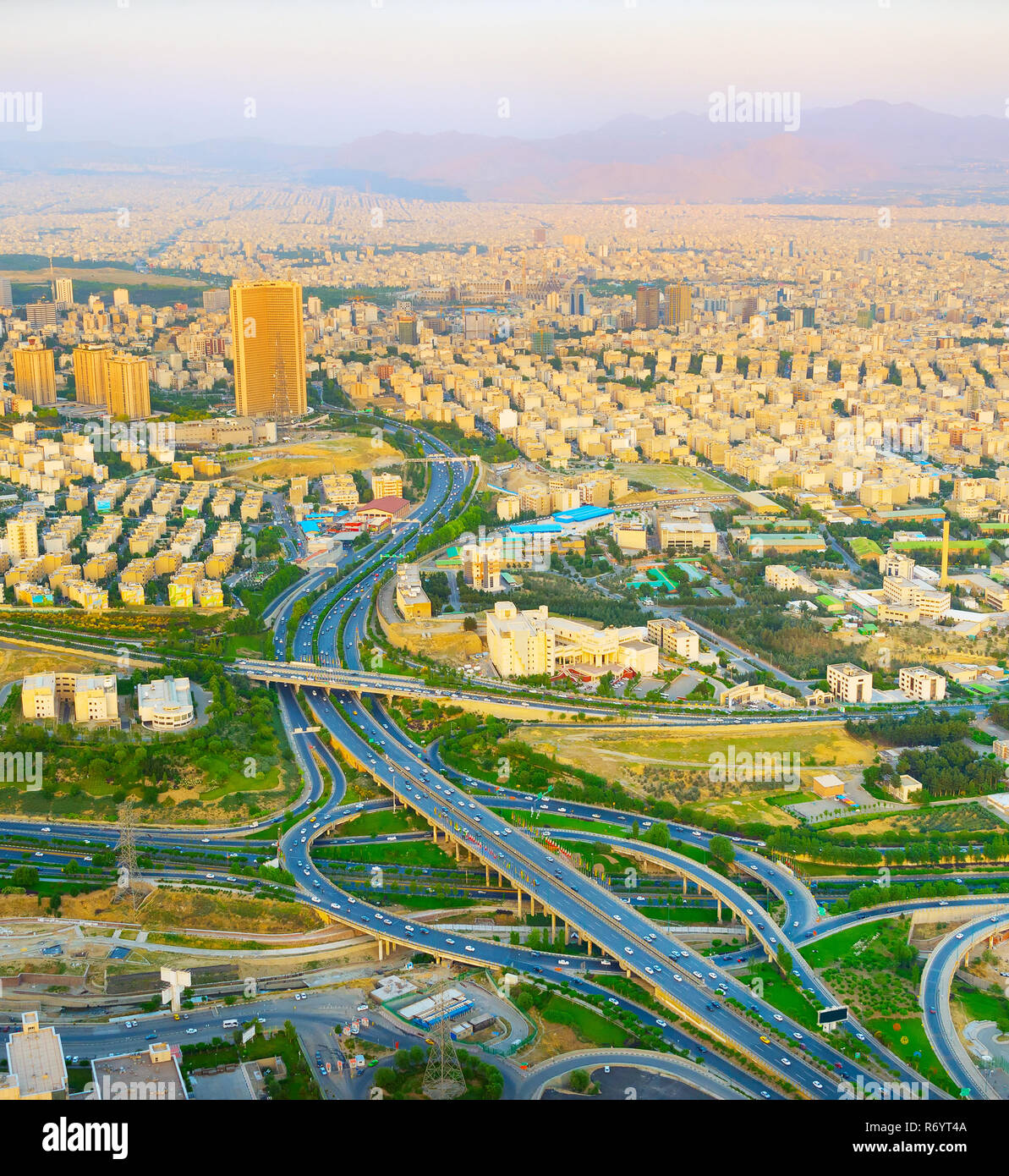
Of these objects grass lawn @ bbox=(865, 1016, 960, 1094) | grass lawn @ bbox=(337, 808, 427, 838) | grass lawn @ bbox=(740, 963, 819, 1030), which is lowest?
grass lawn @ bbox=(865, 1016, 960, 1094)

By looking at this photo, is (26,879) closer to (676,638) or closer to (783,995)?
(783,995)

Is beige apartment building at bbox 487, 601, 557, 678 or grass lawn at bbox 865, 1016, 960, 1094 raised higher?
beige apartment building at bbox 487, 601, 557, 678

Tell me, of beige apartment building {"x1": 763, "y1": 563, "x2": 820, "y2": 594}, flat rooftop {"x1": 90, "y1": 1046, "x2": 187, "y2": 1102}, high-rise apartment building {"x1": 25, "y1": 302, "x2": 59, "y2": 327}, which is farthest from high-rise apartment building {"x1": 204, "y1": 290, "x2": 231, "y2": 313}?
flat rooftop {"x1": 90, "y1": 1046, "x2": 187, "y2": 1102}

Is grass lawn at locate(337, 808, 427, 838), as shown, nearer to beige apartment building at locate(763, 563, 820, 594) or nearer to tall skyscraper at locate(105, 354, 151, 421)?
beige apartment building at locate(763, 563, 820, 594)

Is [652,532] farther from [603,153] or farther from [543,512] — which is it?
[603,153]

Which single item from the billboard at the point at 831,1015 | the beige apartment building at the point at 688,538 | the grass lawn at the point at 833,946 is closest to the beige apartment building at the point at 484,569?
the beige apartment building at the point at 688,538

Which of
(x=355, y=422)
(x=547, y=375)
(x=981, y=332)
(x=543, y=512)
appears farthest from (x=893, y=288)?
(x=543, y=512)

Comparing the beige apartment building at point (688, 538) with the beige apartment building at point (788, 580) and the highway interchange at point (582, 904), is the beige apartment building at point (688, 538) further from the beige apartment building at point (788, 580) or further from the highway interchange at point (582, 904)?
the highway interchange at point (582, 904)
